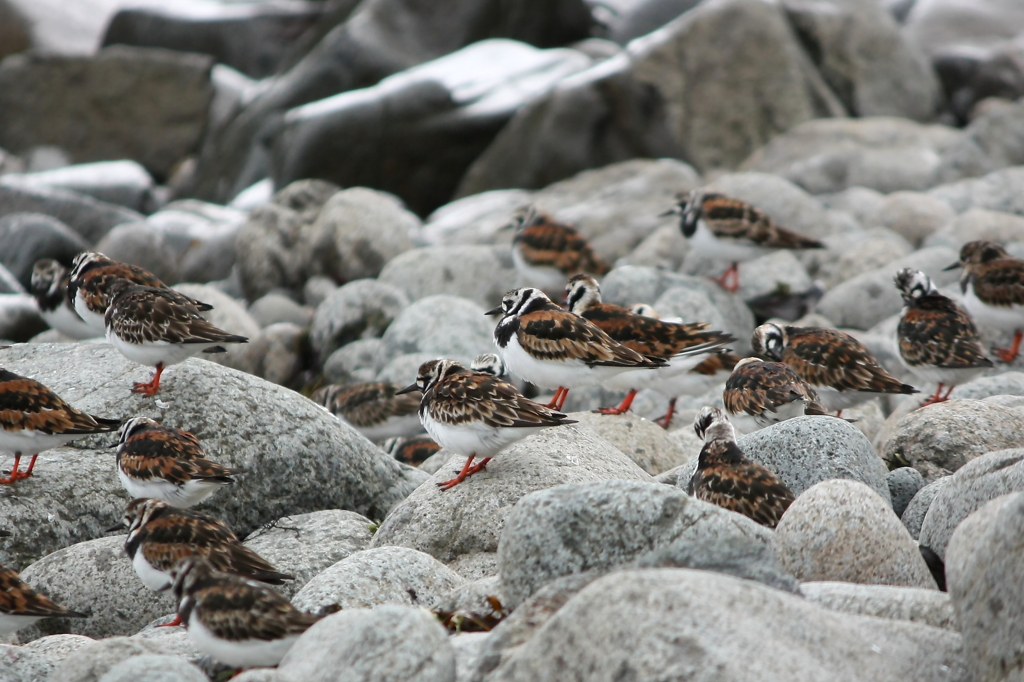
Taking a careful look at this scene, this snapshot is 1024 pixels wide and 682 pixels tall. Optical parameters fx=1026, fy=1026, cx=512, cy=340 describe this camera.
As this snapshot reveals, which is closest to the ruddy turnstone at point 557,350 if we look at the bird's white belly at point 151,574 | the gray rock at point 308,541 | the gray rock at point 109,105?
the gray rock at point 308,541

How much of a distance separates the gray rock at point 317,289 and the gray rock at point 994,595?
40.8 ft

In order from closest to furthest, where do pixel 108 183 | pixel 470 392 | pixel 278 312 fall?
1. pixel 470 392
2. pixel 278 312
3. pixel 108 183

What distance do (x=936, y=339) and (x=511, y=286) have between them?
261 inches

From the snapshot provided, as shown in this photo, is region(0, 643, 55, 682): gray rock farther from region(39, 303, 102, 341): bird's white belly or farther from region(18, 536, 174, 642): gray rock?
region(39, 303, 102, 341): bird's white belly

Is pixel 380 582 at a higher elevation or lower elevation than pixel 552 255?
higher

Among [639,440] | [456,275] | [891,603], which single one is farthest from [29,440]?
[456,275]

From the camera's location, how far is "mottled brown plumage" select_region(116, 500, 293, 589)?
550 centimetres

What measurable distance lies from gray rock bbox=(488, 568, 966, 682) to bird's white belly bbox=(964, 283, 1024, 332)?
644cm

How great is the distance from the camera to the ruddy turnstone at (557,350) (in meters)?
7.37

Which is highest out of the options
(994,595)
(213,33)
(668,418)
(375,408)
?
(994,595)

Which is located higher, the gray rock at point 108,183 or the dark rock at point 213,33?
the dark rock at point 213,33

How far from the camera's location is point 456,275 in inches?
558

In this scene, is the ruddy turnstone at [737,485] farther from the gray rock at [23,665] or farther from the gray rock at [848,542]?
the gray rock at [23,665]

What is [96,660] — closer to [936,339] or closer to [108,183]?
[936,339]
